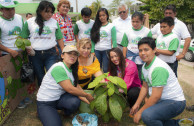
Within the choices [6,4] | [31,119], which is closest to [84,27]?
[6,4]

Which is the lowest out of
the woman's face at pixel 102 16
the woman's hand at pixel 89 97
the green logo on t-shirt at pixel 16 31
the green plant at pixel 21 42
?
the woman's hand at pixel 89 97

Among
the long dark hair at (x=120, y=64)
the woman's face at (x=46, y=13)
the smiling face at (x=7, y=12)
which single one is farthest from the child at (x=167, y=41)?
the smiling face at (x=7, y=12)

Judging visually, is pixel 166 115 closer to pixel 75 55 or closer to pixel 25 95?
pixel 75 55

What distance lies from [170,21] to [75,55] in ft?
6.29

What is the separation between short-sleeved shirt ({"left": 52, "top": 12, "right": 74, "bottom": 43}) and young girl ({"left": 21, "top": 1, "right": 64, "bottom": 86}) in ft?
1.71

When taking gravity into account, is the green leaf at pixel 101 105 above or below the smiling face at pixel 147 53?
below

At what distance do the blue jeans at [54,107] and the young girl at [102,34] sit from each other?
1382mm

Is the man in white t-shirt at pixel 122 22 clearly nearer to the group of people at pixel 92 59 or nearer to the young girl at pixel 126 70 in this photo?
the group of people at pixel 92 59

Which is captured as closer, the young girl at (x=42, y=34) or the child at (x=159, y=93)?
the child at (x=159, y=93)

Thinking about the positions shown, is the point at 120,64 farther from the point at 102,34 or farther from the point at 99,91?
the point at 102,34

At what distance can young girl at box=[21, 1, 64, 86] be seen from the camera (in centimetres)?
284

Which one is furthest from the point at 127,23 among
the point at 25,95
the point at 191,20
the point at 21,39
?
the point at 191,20

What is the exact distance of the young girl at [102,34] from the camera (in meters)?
3.51

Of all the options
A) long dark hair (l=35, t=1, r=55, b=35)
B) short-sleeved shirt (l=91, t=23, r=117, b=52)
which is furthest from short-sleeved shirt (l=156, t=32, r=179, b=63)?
long dark hair (l=35, t=1, r=55, b=35)
